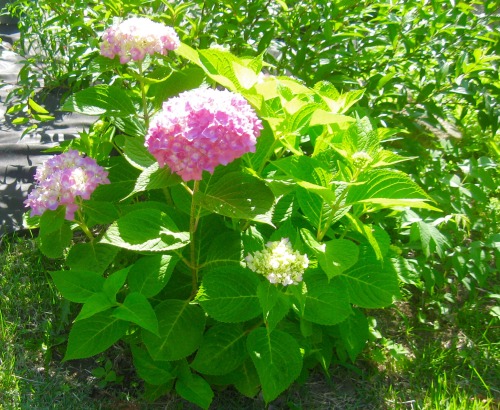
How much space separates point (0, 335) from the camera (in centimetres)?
219

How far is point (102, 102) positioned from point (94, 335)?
74cm

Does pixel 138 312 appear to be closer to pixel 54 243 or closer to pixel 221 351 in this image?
pixel 221 351

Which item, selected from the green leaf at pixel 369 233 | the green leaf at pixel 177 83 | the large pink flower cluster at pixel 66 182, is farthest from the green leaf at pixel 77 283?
the green leaf at pixel 369 233

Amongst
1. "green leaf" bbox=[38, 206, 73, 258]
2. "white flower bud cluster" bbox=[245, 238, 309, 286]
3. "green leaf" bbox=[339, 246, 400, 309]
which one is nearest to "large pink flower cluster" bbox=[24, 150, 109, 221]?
"green leaf" bbox=[38, 206, 73, 258]

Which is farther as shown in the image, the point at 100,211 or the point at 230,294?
the point at 100,211

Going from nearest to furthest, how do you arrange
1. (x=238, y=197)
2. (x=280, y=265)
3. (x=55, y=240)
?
(x=280, y=265), (x=238, y=197), (x=55, y=240)

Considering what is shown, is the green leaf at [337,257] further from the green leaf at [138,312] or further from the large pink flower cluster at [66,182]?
the large pink flower cluster at [66,182]

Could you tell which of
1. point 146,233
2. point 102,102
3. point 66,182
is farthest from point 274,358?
point 102,102

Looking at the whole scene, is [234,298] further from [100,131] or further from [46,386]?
[100,131]

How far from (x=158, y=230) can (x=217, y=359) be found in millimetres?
460

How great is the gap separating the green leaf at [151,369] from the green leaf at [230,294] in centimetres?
28

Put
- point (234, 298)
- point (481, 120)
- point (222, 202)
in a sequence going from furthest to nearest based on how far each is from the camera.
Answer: point (481, 120) → point (234, 298) → point (222, 202)

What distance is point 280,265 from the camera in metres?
1.56

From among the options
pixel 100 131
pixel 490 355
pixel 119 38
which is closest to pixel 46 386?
pixel 100 131
